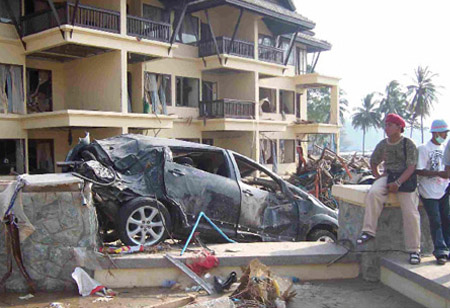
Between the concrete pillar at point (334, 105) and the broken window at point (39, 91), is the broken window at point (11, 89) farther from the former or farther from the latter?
the concrete pillar at point (334, 105)

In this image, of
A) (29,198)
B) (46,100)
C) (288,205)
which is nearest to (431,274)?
(288,205)

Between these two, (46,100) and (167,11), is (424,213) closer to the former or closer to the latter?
(46,100)

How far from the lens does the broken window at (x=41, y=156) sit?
1956 cm

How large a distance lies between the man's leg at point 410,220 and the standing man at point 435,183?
16 cm

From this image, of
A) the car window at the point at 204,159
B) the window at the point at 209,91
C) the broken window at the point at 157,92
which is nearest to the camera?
the car window at the point at 204,159

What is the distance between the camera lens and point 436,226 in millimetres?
5230

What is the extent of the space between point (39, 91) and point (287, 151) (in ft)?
56.9

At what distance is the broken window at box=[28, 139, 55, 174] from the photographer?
19.6m

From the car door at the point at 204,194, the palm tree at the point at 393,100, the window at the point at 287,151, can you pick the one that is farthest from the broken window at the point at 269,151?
the palm tree at the point at 393,100

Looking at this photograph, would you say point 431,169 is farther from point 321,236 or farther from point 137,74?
point 137,74

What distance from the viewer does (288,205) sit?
7.62 m

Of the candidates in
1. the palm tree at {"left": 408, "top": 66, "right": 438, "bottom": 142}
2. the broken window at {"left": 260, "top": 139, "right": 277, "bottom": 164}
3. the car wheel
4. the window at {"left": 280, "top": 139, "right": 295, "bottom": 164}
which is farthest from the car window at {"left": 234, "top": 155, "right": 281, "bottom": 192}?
the palm tree at {"left": 408, "top": 66, "right": 438, "bottom": 142}

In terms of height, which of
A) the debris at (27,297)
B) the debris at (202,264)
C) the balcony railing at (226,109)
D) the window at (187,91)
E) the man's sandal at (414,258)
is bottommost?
the debris at (27,297)

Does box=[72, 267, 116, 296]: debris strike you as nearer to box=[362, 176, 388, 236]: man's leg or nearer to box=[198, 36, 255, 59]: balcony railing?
box=[362, 176, 388, 236]: man's leg
